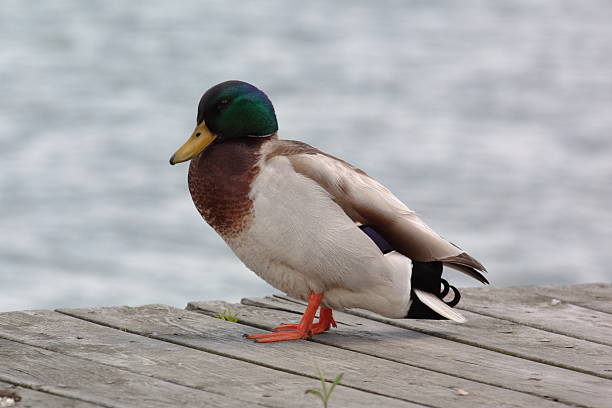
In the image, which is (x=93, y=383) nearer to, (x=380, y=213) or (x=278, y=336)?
(x=278, y=336)

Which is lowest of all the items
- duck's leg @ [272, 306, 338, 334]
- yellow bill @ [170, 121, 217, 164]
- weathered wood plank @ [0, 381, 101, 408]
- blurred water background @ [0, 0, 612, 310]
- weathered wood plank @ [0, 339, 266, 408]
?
weathered wood plank @ [0, 381, 101, 408]

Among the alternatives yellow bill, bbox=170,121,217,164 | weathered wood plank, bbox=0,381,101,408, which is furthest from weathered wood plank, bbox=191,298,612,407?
weathered wood plank, bbox=0,381,101,408

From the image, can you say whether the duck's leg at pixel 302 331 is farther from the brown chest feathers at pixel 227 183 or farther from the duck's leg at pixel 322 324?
the brown chest feathers at pixel 227 183

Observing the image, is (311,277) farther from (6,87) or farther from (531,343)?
(6,87)

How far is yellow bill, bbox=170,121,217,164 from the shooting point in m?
3.57

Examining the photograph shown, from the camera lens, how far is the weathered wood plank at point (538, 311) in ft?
12.4

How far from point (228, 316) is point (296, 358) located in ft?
1.93

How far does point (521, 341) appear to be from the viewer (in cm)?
359

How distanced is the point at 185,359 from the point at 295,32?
15.9 metres

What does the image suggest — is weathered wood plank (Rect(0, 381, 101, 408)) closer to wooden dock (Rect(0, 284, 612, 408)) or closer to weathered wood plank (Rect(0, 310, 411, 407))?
wooden dock (Rect(0, 284, 612, 408))

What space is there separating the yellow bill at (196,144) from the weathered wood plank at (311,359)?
48 cm

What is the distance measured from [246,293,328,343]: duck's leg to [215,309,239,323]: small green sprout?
27 centimetres

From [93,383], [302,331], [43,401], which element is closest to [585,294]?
[302,331]

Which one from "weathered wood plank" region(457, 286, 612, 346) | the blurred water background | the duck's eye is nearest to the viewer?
the duck's eye
